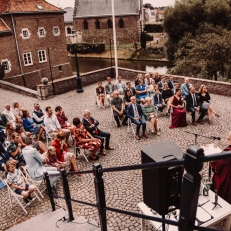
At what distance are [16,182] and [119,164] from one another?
285 cm

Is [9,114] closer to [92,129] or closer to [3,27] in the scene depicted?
[92,129]

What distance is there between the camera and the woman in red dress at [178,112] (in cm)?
928

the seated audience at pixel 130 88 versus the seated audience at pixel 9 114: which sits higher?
the seated audience at pixel 130 88

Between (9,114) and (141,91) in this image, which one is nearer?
(9,114)

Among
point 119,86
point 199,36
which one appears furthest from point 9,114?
point 199,36

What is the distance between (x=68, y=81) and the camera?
15.3 m

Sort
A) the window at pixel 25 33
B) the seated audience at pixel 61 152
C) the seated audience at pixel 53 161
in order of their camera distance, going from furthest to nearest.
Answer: the window at pixel 25 33 → the seated audience at pixel 61 152 → the seated audience at pixel 53 161

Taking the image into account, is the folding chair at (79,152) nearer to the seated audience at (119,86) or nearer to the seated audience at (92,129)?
the seated audience at (92,129)

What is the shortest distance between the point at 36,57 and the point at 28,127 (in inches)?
847

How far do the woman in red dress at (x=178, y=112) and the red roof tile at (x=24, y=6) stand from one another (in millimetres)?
21726

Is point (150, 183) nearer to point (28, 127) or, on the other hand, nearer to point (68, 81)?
point (28, 127)

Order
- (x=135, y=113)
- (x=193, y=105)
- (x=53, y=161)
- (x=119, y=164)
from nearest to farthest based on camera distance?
(x=53, y=161) → (x=119, y=164) → (x=135, y=113) → (x=193, y=105)

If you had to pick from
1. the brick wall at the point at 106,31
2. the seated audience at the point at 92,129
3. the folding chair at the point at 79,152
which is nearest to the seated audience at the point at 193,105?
the seated audience at the point at 92,129

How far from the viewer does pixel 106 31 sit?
55.9 m
